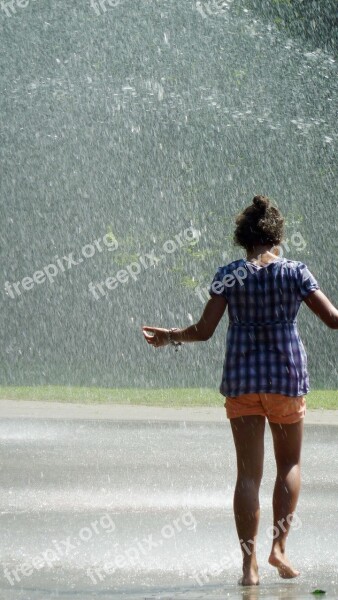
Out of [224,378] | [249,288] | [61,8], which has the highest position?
[61,8]

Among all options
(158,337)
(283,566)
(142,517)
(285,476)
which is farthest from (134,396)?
(283,566)

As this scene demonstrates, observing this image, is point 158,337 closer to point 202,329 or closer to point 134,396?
point 202,329

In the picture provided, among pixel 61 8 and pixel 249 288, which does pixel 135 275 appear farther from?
pixel 249 288

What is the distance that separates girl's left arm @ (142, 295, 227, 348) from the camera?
4.91 meters

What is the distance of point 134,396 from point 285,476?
12108mm

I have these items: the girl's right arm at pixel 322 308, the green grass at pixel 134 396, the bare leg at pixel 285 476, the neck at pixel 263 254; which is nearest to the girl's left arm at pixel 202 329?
the neck at pixel 263 254

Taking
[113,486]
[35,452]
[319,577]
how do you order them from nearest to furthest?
1. [319,577]
2. [113,486]
3. [35,452]

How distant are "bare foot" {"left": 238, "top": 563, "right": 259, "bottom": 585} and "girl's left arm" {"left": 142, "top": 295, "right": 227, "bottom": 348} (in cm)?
91

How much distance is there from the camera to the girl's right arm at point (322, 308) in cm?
487

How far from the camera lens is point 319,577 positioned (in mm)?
4988

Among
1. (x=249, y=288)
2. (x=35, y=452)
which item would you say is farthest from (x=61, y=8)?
(x=249, y=288)

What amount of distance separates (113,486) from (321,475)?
4.96ft

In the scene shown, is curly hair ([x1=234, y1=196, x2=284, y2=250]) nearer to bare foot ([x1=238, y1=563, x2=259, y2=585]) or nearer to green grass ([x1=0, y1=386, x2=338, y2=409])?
bare foot ([x1=238, y1=563, x2=259, y2=585])

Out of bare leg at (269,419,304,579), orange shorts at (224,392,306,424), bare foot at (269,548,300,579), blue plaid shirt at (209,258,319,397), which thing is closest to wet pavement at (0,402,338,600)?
bare foot at (269,548,300,579)
